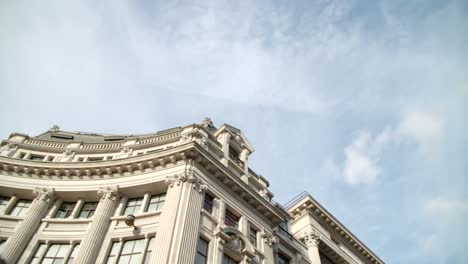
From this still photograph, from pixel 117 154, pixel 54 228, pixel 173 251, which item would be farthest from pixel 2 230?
pixel 173 251

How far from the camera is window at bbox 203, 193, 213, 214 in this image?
78.4ft

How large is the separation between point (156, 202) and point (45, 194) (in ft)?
27.9

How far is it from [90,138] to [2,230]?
44.9 feet

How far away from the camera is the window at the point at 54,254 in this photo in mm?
21750

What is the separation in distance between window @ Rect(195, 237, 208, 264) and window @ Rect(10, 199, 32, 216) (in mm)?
13799

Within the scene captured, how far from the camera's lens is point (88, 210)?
84.2 feet

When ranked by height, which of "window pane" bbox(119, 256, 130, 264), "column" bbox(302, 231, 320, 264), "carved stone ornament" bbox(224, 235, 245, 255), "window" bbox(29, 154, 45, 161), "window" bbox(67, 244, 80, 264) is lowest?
"window pane" bbox(119, 256, 130, 264)

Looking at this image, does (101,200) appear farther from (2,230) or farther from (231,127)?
(231,127)

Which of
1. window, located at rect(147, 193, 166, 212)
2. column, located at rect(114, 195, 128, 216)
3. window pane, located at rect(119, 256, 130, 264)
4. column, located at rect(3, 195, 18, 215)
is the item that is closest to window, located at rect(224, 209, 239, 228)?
window, located at rect(147, 193, 166, 212)

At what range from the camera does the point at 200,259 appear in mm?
20516

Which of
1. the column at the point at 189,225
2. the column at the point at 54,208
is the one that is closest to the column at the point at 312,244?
the column at the point at 189,225

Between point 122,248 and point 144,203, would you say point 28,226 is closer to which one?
point 122,248

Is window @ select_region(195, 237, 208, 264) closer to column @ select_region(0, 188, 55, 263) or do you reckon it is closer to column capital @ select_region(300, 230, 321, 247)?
column @ select_region(0, 188, 55, 263)

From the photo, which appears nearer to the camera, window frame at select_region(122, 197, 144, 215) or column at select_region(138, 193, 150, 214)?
column at select_region(138, 193, 150, 214)
